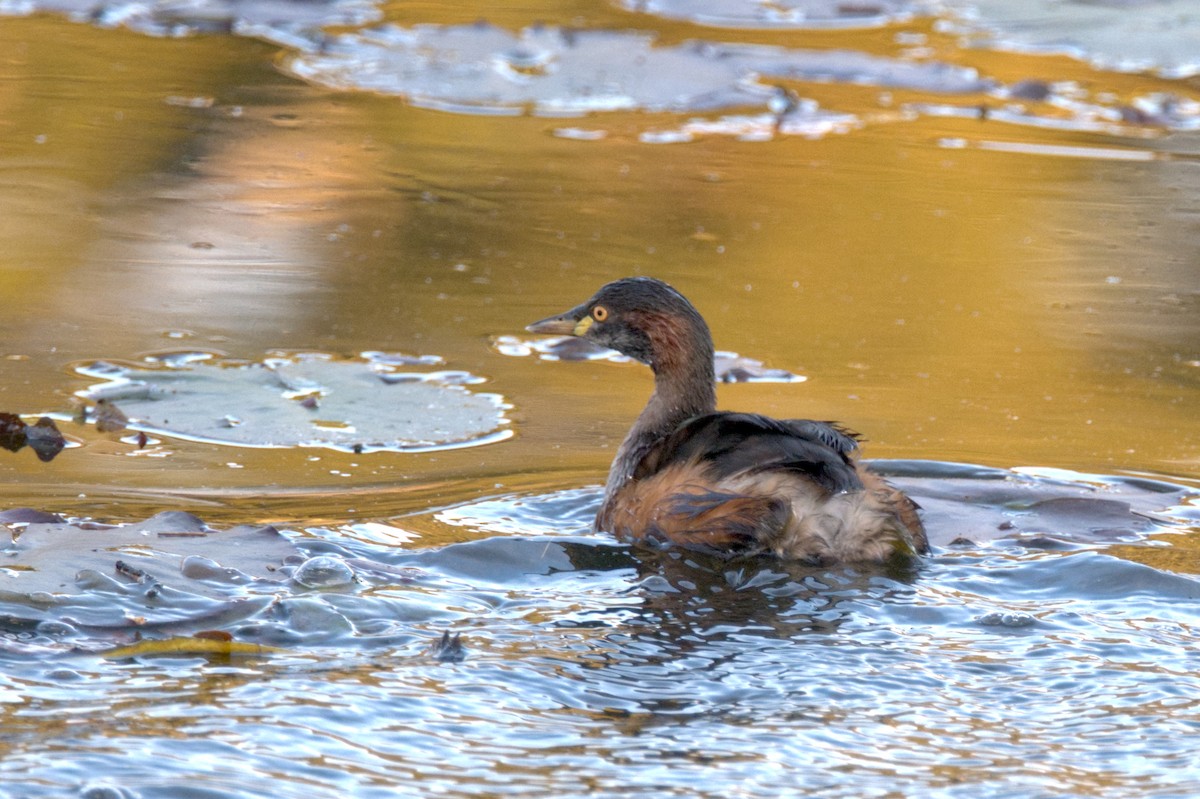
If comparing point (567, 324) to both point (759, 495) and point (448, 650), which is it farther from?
point (448, 650)

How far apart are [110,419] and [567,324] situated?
5.43 ft

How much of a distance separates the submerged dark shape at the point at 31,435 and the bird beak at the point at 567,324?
5.51 ft

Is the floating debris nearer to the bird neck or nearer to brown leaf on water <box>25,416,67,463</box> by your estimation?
brown leaf on water <box>25,416,67,463</box>

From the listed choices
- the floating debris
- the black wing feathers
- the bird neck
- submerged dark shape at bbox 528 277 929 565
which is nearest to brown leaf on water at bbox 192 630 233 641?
submerged dark shape at bbox 528 277 929 565

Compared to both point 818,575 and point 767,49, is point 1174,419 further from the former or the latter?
point 767,49

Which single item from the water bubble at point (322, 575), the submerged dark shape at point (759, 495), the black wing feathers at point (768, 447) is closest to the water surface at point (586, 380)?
the water bubble at point (322, 575)

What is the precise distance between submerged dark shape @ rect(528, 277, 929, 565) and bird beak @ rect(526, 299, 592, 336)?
61 cm

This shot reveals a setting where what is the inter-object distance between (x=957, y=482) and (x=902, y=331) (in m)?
1.89

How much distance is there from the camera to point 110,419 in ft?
19.6

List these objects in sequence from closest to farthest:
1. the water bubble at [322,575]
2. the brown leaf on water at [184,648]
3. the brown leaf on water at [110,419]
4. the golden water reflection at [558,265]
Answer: the brown leaf on water at [184,648], the water bubble at [322,575], the brown leaf on water at [110,419], the golden water reflection at [558,265]

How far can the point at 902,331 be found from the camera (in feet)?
25.0

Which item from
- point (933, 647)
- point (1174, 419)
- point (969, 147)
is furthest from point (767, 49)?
point (933, 647)

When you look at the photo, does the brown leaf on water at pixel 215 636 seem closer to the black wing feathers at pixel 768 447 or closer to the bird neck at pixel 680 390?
the black wing feathers at pixel 768 447

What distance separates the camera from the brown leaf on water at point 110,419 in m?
5.95
